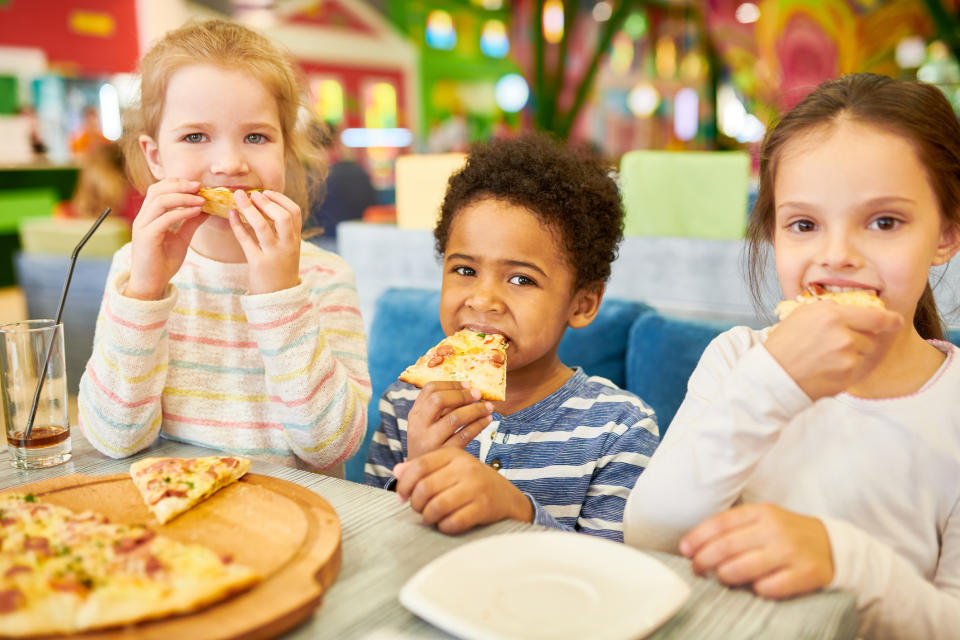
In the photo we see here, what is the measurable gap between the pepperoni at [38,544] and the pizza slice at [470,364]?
672 millimetres

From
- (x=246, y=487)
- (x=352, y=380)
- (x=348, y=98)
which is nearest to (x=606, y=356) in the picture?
(x=352, y=380)

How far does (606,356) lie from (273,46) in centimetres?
117

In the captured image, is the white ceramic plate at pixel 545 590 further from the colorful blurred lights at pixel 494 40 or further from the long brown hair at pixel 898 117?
the colorful blurred lights at pixel 494 40

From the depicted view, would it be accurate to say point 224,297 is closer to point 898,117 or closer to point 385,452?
point 385,452

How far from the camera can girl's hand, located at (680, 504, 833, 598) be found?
88 cm

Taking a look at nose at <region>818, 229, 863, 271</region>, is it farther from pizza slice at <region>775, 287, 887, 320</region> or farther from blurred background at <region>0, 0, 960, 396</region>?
blurred background at <region>0, 0, 960, 396</region>

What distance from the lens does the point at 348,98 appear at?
47.6 feet

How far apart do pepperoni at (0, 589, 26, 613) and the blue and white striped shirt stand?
91cm

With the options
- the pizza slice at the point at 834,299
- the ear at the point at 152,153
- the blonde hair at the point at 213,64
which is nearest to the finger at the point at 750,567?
the pizza slice at the point at 834,299

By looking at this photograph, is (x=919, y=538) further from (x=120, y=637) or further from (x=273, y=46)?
(x=273, y=46)

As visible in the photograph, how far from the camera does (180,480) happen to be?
113 cm

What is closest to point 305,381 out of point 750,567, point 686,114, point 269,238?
point 269,238

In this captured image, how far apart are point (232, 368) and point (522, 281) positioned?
654 millimetres

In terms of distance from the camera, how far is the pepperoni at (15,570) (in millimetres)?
857
